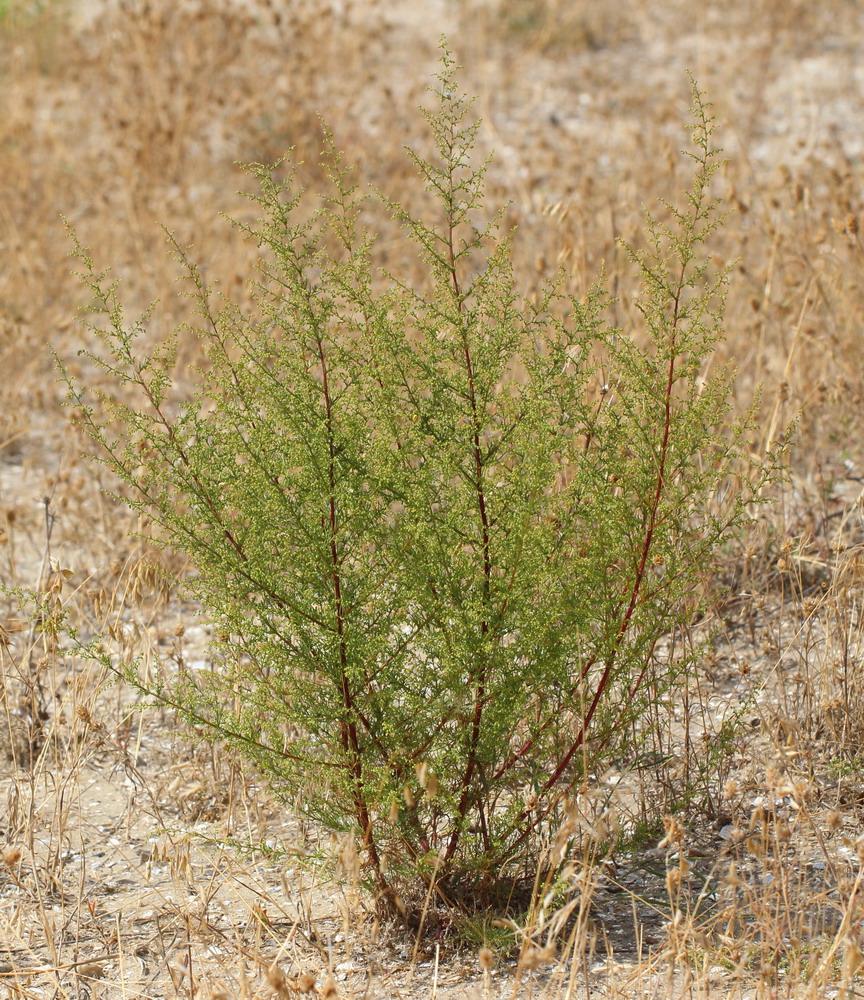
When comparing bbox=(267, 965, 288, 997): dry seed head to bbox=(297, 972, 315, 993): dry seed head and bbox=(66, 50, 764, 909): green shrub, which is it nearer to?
bbox=(297, 972, 315, 993): dry seed head

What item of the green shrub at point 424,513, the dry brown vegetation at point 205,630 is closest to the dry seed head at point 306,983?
the dry brown vegetation at point 205,630

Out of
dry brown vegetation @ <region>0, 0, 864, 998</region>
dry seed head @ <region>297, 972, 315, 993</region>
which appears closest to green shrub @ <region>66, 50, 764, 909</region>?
dry brown vegetation @ <region>0, 0, 864, 998</region>

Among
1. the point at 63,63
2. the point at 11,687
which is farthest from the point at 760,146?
the point at 11,687

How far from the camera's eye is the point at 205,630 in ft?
12.2

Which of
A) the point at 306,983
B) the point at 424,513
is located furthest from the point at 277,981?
the point at 424,513

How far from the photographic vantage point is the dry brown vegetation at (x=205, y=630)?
2344 millimetres

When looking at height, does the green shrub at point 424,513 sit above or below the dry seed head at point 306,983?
above

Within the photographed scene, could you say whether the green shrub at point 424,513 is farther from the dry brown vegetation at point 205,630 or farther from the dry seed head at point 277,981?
the dry seed head at point 277,981

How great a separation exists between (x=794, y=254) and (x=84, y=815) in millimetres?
2879

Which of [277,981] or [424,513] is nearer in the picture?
[277,981]

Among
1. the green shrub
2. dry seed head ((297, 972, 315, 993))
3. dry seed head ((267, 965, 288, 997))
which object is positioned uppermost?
the green shrub

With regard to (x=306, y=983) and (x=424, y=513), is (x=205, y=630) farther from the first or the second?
(x=306, y=983)

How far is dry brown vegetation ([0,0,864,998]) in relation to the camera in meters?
2.34

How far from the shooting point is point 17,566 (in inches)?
170
